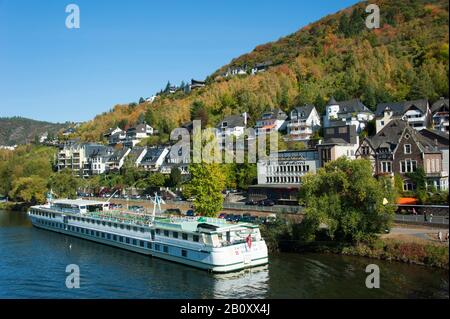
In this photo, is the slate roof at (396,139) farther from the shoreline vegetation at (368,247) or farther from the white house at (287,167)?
the shoreline vegetation at (368,247)

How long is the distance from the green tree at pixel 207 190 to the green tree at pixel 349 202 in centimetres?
1363

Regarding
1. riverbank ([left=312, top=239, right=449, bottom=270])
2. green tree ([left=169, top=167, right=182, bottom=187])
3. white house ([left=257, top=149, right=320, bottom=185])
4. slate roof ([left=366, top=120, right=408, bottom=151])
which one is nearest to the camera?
riverbank ([left=312, top=239, right=449, bottom=270])

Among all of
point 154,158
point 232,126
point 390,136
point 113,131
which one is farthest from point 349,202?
point 113,131

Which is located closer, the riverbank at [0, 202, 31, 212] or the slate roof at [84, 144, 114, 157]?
the riverbank at [0, 202, 31, 212]

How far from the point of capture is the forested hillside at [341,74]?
277 ft

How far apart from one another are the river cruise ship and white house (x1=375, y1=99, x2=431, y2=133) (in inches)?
1595

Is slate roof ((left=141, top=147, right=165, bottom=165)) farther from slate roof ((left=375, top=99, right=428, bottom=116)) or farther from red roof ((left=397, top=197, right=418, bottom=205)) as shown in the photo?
red roof ((left=397, top=197, right=418, bottom=205))

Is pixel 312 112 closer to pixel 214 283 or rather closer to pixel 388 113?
pixel 388 113

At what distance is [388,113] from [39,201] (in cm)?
6303

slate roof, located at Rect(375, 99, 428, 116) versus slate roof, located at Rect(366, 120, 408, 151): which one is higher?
slate roof, located at Rect(375, 99, 428, 116)

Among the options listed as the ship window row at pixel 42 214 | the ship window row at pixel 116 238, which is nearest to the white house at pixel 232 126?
the ship window row at pixel 42 214

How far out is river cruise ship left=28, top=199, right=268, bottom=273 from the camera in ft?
112

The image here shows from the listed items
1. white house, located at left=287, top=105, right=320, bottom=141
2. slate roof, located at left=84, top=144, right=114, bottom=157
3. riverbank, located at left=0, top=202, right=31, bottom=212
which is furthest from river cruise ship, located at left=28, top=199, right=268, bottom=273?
slate roof, located at left=84, top=144, right=114, bottom=157
